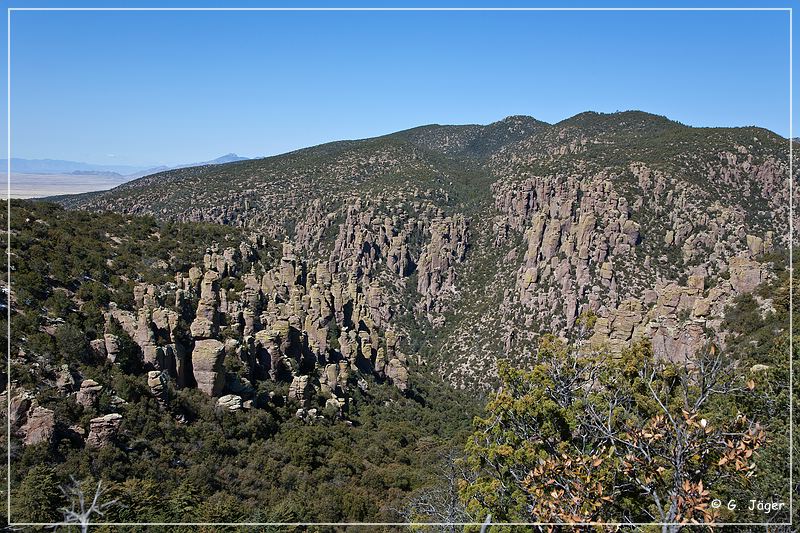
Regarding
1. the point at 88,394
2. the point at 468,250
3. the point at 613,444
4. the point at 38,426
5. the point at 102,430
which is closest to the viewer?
the point at 613,444

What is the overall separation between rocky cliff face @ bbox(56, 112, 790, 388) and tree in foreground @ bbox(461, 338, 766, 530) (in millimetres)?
1718

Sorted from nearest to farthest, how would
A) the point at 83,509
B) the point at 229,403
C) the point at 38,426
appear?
the point at 83,509 → the point at 38,426 → the point at 229,403

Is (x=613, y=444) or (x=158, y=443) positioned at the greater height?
(x=613, y=444)

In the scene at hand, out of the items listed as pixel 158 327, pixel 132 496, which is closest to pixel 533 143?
pixel 158 327

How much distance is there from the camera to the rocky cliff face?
2816 cm

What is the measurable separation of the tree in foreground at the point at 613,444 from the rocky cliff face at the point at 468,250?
172 cm

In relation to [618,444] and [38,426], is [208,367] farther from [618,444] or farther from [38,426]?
[618,444]

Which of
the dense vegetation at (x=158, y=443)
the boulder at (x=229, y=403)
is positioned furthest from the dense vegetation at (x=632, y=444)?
the boulder at (x=229, y=403)

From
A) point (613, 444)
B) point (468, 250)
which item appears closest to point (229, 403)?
point (613, 444)

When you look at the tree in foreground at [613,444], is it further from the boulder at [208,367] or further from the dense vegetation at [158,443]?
the boulder at [208,367]

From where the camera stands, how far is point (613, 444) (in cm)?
916

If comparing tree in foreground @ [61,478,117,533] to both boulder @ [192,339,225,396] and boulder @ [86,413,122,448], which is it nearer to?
boulder @ [86,413,122,448]

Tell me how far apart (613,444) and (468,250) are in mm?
74166

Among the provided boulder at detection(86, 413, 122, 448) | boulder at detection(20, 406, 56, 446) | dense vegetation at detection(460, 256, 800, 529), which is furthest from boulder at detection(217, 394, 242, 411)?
dense vegetation at detection(460, 256, 800, 529)
